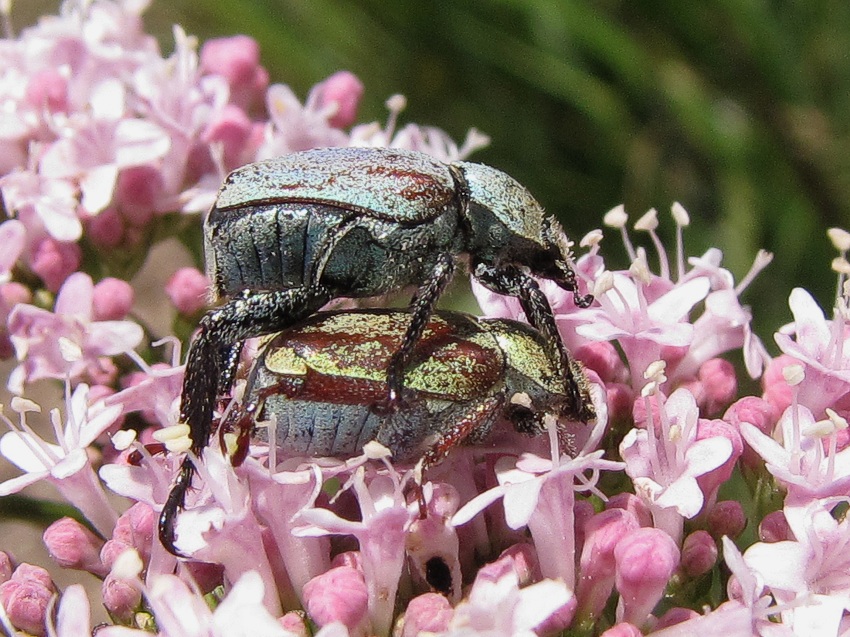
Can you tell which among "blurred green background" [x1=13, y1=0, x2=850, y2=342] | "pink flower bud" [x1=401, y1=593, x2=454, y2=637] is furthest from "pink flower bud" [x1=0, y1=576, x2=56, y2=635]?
"blurred green background" [x1=13, y1=0, x2=850, y2=342]

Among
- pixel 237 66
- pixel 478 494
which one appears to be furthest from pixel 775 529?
pixel 237 66

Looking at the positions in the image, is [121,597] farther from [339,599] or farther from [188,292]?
[188,292]

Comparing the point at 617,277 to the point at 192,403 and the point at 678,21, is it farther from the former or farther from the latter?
the point at 678,21

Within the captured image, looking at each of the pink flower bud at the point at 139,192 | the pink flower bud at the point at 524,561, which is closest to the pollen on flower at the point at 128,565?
the pink flower bud at the point at 524,561

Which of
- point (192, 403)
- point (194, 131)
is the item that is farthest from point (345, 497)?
point (194, 131)

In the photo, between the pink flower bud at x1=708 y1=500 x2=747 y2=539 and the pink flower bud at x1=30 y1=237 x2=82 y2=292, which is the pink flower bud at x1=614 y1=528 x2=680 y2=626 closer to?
the pink flower bud at x1=708 y1=500 x2=747 y2=539


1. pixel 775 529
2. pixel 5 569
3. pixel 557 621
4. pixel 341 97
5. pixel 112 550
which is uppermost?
pixel 341 97
